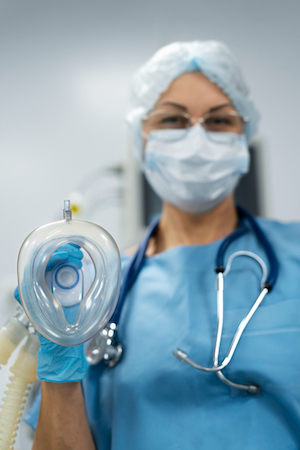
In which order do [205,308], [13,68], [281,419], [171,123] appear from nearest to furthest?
[281,419] < [205,308] < [171,123] < [13,68]

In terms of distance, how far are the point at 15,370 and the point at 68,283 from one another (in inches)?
9.4

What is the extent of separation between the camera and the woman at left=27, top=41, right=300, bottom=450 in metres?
0.69

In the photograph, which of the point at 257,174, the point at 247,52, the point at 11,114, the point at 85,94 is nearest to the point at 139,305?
the point at 11,114

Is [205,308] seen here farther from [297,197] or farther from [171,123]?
[297,197]

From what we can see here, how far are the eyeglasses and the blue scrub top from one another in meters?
0.36

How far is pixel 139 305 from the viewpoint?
885 mm

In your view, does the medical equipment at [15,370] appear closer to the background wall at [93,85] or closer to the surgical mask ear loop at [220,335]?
the surgical mask ear loop at [220,335]

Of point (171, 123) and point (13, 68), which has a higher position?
point (13, 68)

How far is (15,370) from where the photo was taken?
67 centimetres

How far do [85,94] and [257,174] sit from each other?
0.85m

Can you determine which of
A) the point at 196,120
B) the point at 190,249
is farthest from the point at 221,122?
the point at 190,249

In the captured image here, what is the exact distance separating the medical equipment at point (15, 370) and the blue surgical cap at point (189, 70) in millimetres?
652

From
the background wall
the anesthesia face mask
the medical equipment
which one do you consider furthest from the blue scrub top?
the background wall

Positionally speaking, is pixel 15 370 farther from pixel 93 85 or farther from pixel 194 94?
pixel 93 85
